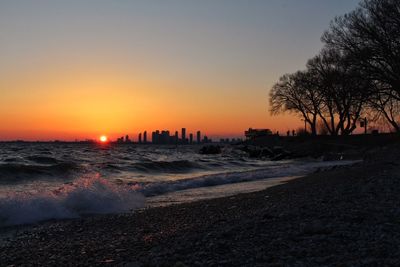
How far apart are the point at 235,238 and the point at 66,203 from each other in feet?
21.2

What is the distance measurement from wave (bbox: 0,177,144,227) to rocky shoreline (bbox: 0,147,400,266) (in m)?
0.78

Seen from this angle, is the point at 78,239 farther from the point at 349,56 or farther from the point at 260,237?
the point at 349,56

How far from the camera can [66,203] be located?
1112 centimetres

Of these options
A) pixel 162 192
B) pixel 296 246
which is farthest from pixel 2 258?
pixel 162 192

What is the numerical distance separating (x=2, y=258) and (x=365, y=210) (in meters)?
5.12

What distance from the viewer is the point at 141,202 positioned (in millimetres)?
12680

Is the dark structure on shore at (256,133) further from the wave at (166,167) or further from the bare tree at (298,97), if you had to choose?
the wave at (166,167)

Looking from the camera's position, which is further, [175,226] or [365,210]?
[175,226]

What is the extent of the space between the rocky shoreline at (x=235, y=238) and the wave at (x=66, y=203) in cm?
78

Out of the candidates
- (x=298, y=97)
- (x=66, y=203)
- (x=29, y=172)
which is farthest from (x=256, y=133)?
(x=66, y=203)

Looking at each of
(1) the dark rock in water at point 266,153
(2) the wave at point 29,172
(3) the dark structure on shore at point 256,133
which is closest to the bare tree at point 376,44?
(1) the dark rock in water at point 266,153

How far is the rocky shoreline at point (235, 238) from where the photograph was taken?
485 cm

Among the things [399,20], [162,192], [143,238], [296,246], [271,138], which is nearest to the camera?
[296,246]

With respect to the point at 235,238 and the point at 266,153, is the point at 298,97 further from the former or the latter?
the point at 235,238
